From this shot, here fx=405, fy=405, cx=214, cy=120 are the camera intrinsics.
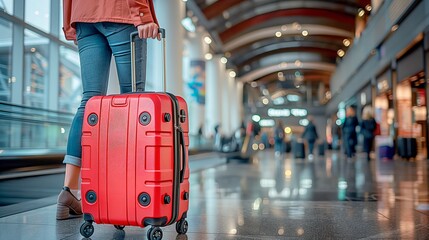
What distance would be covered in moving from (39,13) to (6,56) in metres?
1.19

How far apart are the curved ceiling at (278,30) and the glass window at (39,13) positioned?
10.6 m

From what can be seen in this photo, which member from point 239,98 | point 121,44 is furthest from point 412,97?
point 239,98

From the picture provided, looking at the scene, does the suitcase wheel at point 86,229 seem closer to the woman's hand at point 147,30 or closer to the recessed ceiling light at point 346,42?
the woman's hand at point 147,30

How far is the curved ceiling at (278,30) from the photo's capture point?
72.5 ft

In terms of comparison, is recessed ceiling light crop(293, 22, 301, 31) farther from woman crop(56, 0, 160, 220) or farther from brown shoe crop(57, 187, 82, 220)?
brown shoe crop(57, 187, 82, 220)

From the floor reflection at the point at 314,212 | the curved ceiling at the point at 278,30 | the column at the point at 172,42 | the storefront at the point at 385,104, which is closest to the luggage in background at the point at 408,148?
the storefront at the point at 385,104

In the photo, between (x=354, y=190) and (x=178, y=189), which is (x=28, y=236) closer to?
(x=178, y=189)

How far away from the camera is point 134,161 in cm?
178

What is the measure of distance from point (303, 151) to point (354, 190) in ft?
34.2

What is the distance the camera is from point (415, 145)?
12.7 meters

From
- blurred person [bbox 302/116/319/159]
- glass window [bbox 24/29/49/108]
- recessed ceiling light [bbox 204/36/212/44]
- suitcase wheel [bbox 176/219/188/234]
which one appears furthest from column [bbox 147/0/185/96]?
suitcase wheel [bbox 176/219/188/234]

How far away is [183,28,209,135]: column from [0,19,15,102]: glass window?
37.0 feet

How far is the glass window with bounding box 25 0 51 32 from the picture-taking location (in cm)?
733

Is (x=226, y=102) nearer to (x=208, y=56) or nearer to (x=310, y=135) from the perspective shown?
(x=208, y=56)
